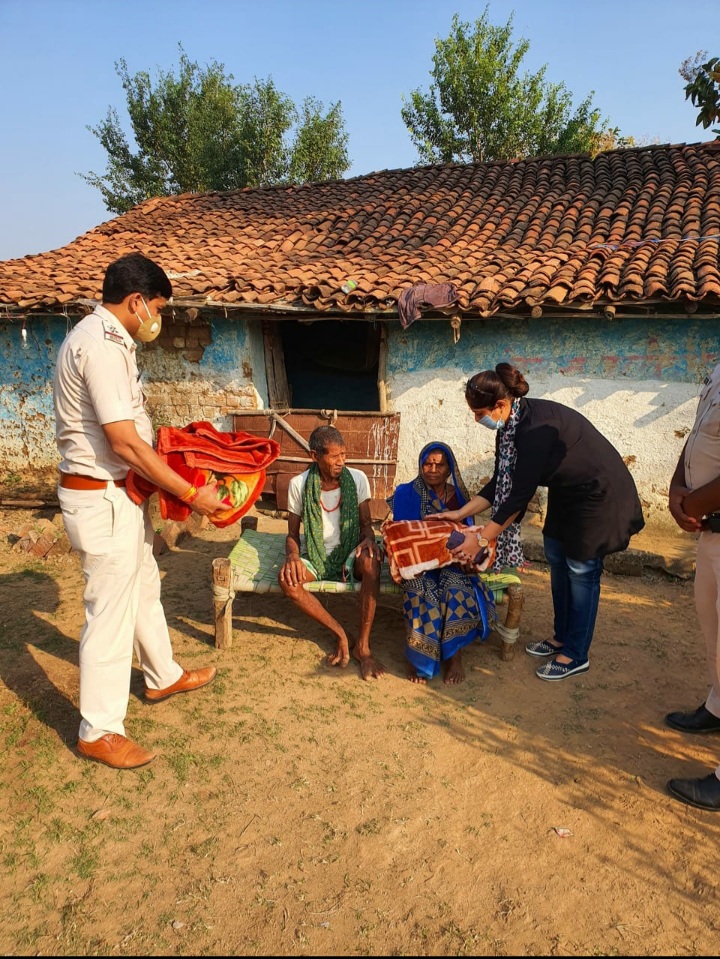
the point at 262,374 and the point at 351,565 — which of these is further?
the point at 262,374

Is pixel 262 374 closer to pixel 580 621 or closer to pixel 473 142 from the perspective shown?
pixel 580 621

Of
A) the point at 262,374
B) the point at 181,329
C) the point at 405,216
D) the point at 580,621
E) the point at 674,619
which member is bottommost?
the point at 674,619

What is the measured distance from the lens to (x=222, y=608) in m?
3.91

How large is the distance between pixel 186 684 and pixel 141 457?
1.52 metres

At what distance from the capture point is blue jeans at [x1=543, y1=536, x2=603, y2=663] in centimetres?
334

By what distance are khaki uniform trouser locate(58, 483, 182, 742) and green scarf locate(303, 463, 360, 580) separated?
1.27 meters

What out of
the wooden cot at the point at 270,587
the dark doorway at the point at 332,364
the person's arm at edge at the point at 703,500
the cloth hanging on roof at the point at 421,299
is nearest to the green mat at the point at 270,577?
the wooden cot at the point at 270,587

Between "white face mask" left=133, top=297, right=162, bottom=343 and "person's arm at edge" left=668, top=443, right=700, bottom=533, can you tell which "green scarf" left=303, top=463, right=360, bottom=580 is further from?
"person's arm at edge" left=668, top=443, right=700, bottom=533

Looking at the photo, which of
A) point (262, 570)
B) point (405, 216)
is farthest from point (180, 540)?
point (405, 216)

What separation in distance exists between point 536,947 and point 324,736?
1374mm

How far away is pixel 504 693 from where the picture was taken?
3457 mm

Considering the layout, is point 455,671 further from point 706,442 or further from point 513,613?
point 706,442

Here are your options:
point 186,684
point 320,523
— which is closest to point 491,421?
point 320,523

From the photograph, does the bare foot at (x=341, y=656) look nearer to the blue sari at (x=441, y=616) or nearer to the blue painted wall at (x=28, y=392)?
the blue sari at (x=441, y=616)
